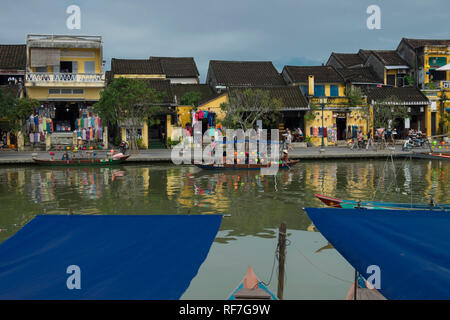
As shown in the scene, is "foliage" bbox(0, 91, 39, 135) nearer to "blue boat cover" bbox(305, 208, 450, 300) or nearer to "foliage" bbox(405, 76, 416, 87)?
"blue boat cover" bbox(305, 208, 450, 300)

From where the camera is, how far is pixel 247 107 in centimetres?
3662

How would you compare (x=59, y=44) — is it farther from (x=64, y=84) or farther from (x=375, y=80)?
(x=375, y=80)

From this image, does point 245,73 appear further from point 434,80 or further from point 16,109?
point 16,109

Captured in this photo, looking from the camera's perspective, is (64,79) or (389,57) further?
(389,57)

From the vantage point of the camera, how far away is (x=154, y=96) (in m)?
33.7

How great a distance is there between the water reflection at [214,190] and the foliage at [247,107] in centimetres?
903

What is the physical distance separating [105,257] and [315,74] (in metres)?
39.8

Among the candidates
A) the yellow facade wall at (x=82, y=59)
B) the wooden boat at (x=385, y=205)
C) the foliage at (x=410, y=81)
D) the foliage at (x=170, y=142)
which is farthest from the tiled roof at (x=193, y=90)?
the wooden boat at (x=385, y=205)

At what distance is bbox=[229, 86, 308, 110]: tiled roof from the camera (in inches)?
1563

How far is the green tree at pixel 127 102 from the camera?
3194 centimetres

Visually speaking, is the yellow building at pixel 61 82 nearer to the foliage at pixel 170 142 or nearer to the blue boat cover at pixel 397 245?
the foliage at pixel 170 142

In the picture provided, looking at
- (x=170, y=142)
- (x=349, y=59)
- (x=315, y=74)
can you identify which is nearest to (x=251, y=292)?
(x=170, y=142)

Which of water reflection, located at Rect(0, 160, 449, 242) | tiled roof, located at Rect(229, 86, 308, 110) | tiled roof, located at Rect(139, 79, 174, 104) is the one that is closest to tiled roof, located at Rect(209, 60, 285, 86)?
tiled roof, located at Rect(229, 86, 308, 110)

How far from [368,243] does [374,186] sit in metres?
15.3
